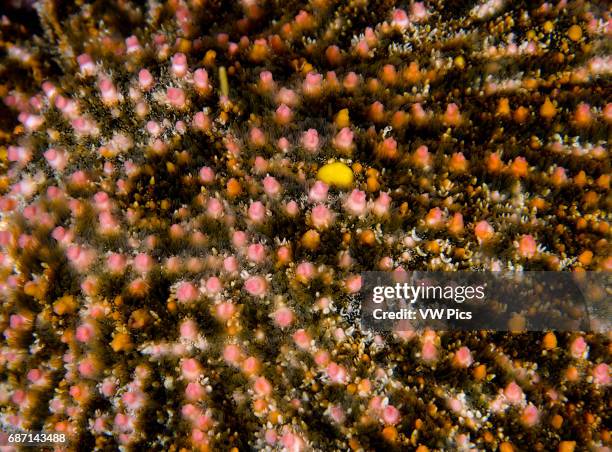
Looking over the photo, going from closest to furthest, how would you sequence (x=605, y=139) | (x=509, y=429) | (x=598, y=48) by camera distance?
(x=509, y=429), (x=605, y=139), (x=598, y=48)

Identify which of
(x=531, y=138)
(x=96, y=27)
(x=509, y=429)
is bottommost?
(x=509, y=429)

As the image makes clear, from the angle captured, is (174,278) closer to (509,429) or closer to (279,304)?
(279,304)

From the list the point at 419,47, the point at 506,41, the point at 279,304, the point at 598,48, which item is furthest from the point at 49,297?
the point at 598,48

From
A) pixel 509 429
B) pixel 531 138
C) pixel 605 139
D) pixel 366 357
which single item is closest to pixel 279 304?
pixel 366 357

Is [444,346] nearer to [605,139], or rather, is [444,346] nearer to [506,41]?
[605,139]

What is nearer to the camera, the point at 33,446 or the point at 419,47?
the point at 33,446

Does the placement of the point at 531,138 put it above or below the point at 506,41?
below

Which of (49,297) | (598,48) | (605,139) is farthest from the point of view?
(598,48)
